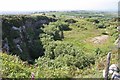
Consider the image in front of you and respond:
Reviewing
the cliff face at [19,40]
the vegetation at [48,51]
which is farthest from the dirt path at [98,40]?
the cliff face at [19,40]

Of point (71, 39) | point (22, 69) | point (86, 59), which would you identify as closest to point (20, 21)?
point (71, 39)

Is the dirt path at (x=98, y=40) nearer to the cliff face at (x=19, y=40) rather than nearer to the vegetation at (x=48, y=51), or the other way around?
the vegetation at (x=48, y=51)

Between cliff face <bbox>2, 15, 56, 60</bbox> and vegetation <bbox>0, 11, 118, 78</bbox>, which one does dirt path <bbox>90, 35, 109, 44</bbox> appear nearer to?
vegetation <bbox>0, 11, 118, 78</bbox>

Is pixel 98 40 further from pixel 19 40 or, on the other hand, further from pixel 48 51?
pixel 19 40

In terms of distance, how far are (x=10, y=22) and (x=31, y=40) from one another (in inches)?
500

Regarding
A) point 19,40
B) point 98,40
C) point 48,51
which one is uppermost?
point 19,40

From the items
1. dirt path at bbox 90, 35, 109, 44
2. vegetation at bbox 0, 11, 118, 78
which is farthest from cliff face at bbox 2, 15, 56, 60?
dirt path at bbox 90, 35, 109, 44

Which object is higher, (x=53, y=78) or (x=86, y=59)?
(x=53, y=78)

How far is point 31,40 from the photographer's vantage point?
6444 centimetres

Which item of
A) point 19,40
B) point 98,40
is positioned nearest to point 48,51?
point 19,40

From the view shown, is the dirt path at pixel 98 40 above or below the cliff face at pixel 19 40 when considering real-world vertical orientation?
below

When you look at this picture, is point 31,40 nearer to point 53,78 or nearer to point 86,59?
point 86,59

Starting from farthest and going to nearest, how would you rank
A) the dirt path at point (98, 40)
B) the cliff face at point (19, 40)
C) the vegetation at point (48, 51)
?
the dirt path at point (98, 40), the cliff face at point (19, 40), the vegetation at point (48, 51)

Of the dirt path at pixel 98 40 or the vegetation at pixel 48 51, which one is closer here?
the vegetation at pixel 48 51
